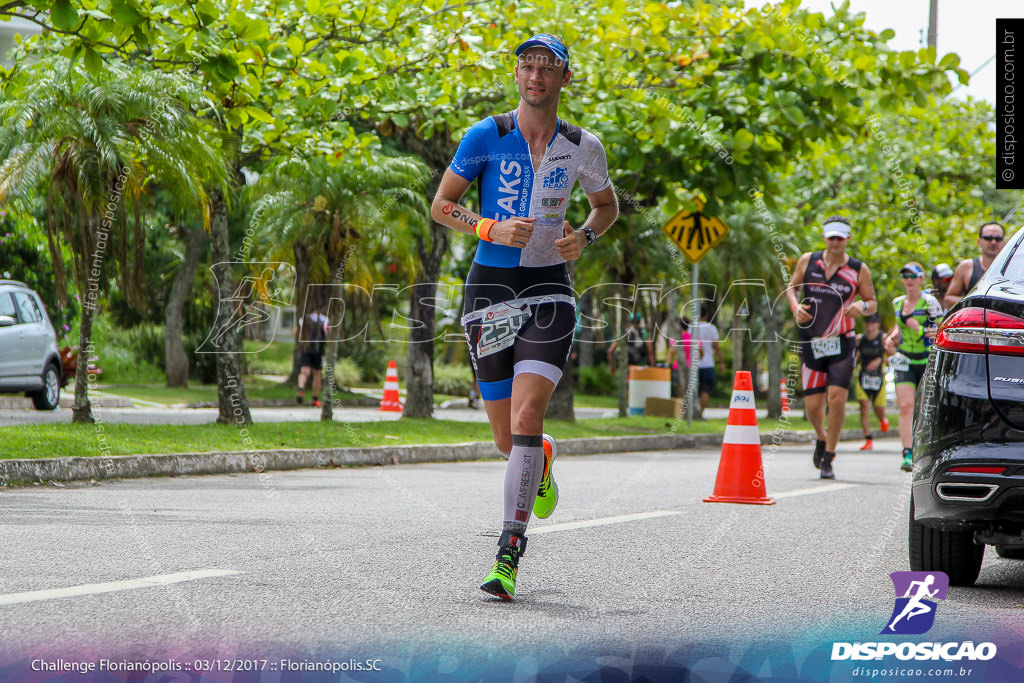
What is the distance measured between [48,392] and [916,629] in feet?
49.3

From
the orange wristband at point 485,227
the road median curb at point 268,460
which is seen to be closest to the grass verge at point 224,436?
the road median curb at point 268,460

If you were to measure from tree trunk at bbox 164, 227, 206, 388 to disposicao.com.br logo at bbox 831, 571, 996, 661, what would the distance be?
74.2ft

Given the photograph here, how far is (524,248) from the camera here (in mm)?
4934

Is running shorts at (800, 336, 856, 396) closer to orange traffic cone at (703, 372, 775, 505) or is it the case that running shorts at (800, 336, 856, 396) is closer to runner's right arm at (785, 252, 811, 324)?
runner's right arm at (785, 252, 811, 324)

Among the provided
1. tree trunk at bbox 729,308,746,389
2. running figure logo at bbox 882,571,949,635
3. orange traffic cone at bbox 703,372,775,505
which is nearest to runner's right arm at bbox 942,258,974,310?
orange traffic cone at bbox 703,372,775,505

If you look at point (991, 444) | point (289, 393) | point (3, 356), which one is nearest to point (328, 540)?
point (991, 444)

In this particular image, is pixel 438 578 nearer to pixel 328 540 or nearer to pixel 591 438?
pixel 328 540

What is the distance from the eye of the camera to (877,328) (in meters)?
17.7

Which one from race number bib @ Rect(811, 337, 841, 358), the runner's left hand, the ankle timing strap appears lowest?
the ankle timing strap

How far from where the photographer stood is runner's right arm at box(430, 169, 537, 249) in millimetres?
4750

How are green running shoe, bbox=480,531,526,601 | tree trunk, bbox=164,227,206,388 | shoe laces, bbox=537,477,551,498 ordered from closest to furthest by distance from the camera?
1. green running shoe, bbox=480,531,526,601
2. shoe laces, bbox=537,477,551,498
3. tree trunk, bbox=164,227,206,388

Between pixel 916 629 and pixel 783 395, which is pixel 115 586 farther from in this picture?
pixel 783 395

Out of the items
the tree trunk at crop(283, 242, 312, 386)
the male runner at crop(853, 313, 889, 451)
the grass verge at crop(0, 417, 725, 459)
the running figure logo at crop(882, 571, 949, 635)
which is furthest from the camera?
the male runner at crop(853, 313, 889, 451)

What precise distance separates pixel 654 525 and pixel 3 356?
11.4 m
